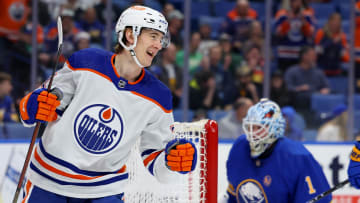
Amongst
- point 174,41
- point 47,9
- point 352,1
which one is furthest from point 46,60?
point 352,1

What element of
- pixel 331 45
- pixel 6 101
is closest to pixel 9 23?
pixel 6 101

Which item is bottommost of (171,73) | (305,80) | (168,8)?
(171,73)

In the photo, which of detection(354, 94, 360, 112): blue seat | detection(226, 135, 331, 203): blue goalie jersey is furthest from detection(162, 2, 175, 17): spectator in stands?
detection(226, 135, 331, 203): blue goalie jersey

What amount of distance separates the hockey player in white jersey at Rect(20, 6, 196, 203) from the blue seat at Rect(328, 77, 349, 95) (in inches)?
117

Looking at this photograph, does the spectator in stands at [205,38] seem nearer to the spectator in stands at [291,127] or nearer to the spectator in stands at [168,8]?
the spectator in stands at [168,8]

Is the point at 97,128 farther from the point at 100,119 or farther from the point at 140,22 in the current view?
the point at 140,22

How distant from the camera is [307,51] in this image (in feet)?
16.1

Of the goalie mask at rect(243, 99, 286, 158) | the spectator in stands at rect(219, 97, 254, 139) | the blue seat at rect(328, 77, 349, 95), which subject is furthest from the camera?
the blue seat at rect(328, 77, 349, 95)

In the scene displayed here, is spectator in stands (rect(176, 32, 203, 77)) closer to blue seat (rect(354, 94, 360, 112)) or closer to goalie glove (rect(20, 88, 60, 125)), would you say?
blue seat (rect(354, 94, 360, 112))

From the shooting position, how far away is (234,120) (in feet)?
14.1

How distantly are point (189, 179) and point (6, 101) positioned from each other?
2152mm

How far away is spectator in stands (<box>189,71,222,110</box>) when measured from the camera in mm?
4465

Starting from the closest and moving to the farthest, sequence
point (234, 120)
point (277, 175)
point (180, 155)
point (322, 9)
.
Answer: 1. point (180, 155)
2. point (277, 175)
3. point (234, 120)
4. point (322, 9)

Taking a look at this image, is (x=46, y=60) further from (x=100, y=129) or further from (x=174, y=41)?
(x=100, y=129)
